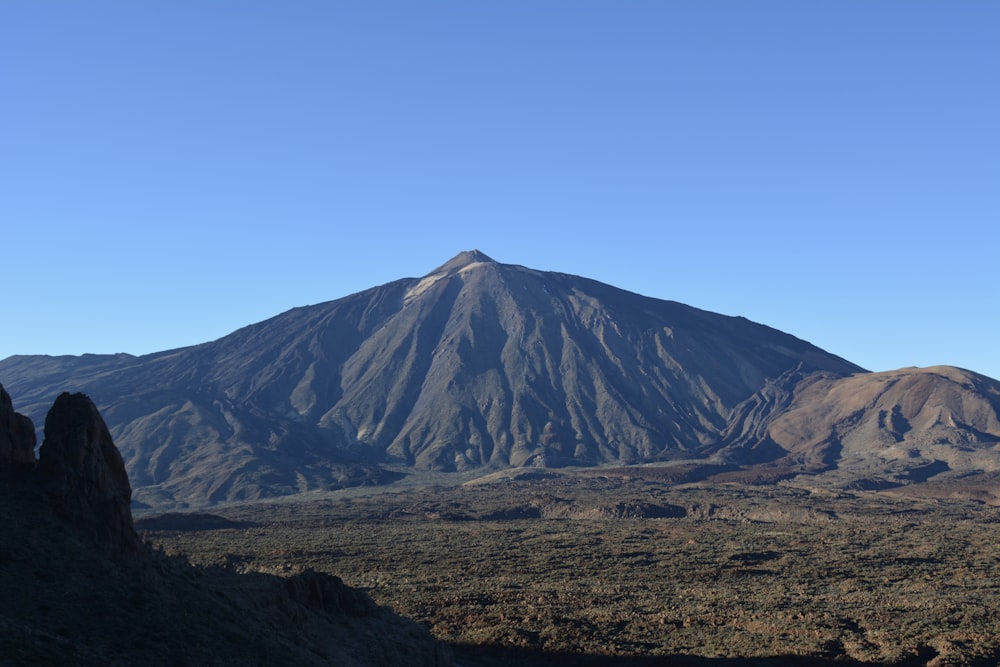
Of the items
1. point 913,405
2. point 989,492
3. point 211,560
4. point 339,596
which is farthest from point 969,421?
point 339,596

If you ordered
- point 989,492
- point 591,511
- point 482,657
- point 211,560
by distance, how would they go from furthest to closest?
1. point 989,492
2. point 591,511
3. point 211,560
4. point 482,657

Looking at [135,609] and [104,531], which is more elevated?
[104,531]

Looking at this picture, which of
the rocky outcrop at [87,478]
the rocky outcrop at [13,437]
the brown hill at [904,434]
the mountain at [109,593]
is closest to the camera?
the mountain at [109,593]

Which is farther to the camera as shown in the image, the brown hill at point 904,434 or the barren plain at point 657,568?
the brown hill at point 904,434

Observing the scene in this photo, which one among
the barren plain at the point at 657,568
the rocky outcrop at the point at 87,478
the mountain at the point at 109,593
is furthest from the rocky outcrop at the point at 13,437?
the barren plain at the point at 657,568

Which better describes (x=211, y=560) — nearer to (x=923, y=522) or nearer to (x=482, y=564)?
(x=482, y=564)

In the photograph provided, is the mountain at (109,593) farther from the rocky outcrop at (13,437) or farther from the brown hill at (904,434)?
the brown hill at (904,434)

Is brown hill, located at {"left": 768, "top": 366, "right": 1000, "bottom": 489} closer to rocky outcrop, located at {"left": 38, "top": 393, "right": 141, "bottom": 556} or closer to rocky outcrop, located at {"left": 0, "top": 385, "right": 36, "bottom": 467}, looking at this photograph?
rocky outcrop, located at {"left": 38, "top": 393, "right": 141, "bottom": 556}
